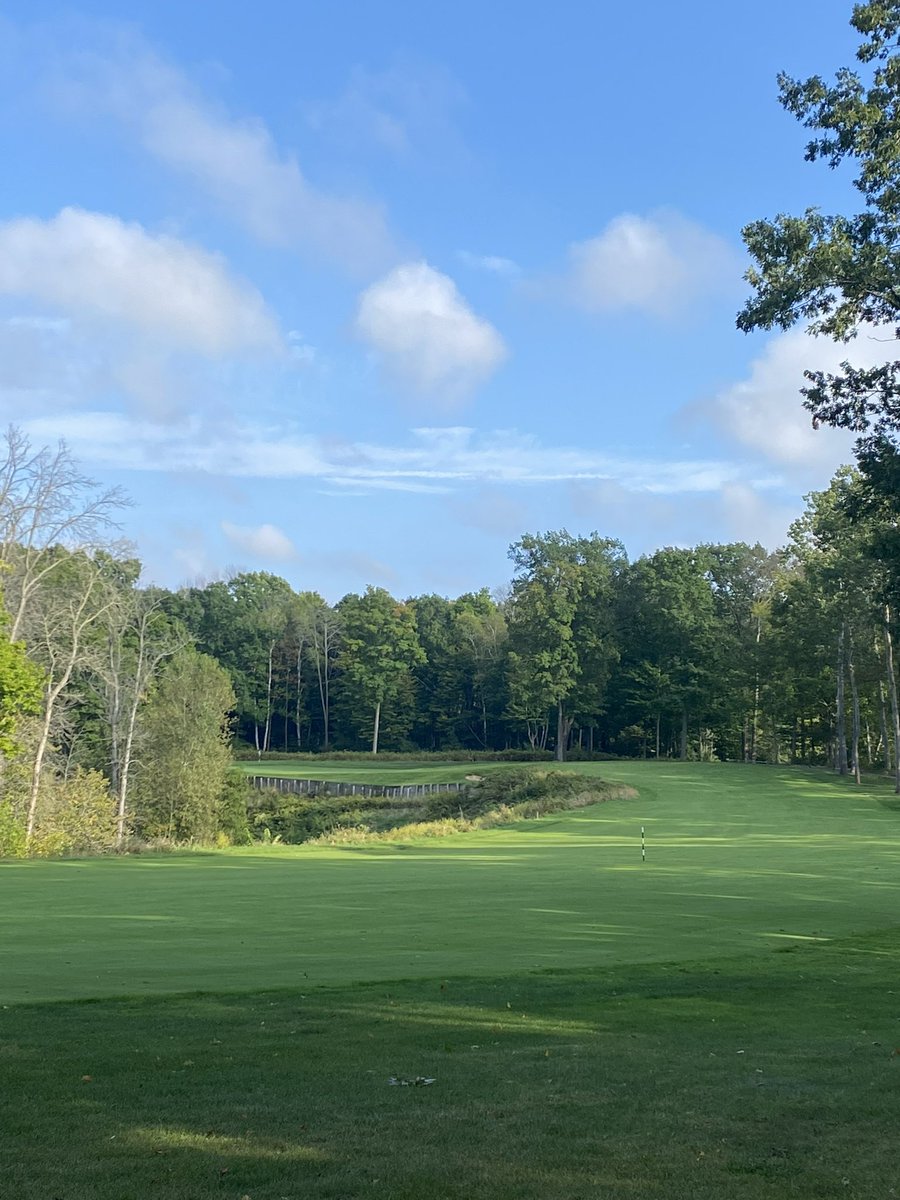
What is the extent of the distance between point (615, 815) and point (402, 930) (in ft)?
122

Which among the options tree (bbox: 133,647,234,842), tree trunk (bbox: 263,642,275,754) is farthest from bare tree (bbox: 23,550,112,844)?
tree trunk (bbox: 263,642,275,754)

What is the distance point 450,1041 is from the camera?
955 centimetres

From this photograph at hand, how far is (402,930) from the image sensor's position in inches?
637

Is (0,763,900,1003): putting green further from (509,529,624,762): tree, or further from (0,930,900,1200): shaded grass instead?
(509,529,624,762): tree

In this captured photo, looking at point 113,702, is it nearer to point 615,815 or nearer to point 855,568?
point 615,815

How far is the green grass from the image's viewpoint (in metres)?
6.11

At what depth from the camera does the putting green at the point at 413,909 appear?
13.2 metres

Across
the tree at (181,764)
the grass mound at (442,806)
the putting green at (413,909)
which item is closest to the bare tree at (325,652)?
the grass mound at (442,806)

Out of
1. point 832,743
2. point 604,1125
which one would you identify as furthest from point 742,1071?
point 832,743

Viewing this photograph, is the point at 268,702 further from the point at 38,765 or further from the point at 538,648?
the point at 38,765

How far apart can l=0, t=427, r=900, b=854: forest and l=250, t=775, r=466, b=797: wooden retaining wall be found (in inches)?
245

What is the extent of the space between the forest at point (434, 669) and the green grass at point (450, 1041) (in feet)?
27.0

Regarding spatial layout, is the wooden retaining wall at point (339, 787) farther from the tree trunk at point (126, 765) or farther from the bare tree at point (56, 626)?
the bare tree at point (56, 626)

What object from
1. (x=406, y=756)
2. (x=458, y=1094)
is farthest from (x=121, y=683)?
(x=458, y=1094)
